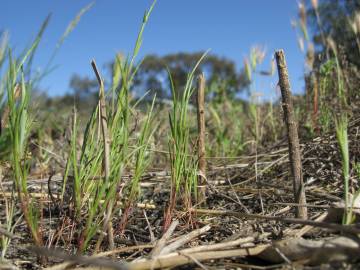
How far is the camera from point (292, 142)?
113 centimetres

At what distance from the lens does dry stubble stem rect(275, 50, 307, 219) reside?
1121mm

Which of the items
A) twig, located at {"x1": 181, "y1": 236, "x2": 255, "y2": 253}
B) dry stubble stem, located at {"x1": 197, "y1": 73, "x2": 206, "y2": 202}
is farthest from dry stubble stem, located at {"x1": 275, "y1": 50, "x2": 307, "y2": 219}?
dry stubble stem, located at {"x1": 197, "y1": 73, "x2": 206, "y2": 202}

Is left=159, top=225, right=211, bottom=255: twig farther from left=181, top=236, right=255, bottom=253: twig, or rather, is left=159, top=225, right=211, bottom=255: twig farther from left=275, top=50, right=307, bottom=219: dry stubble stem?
left=275, top=50, right=307, bottom=219: dry stubble stem

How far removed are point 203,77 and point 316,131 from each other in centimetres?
104

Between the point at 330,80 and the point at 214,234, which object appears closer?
the point at 214,234

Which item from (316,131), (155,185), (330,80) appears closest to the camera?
(155,185)

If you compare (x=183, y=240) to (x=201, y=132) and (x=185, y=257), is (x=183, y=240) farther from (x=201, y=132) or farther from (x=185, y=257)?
(x=201, y=132)

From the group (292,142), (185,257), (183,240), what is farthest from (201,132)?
(185,257)

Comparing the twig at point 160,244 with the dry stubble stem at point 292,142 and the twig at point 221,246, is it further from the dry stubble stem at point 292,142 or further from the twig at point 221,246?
the dry stubble stem at point 292,142

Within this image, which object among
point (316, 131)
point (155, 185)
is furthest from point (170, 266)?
point (316, 131)

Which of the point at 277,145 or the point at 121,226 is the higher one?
the point at 277,145

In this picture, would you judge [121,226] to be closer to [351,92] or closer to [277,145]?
[277,145]

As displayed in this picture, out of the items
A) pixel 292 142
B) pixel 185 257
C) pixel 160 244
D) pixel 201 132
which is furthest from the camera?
pixel 201 132

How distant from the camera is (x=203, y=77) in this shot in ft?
4.79
